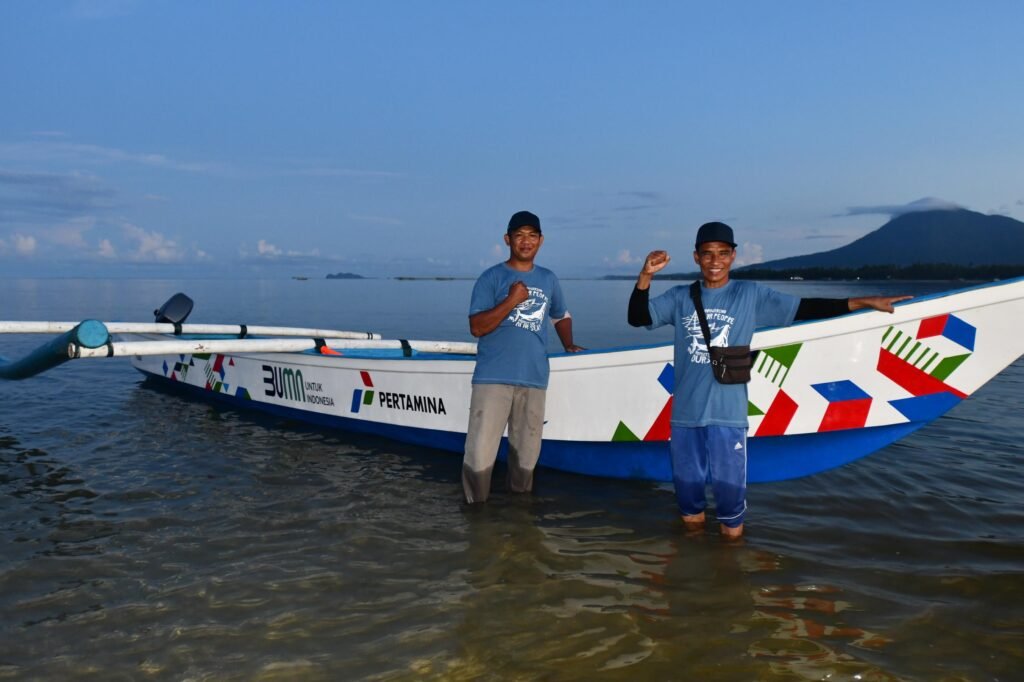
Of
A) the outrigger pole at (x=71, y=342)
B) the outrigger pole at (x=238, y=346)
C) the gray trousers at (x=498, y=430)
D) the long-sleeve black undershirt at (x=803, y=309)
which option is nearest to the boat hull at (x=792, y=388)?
the long-sleeve black undershirt at (x=803, y=309)

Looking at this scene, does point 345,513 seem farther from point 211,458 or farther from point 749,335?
point 749,335

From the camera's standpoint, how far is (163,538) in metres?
4.94

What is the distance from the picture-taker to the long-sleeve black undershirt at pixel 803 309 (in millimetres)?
4348

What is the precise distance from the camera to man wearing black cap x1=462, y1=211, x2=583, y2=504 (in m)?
4.95

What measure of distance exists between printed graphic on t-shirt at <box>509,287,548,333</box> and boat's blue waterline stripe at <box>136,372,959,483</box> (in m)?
1.55

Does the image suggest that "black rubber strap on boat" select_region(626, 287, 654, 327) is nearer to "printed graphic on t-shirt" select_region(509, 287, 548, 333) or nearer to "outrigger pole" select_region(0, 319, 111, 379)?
"printed graphic on t-shirt" select_region(509, 287, 548, 333)

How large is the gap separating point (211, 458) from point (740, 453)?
19.2ft

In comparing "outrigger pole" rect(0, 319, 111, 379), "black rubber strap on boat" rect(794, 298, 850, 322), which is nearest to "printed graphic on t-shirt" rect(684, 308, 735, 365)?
"black rubber strap on boat" rect(794, 298, 850, 322)

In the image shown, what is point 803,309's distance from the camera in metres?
4.41

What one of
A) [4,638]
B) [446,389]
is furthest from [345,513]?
[4,638]

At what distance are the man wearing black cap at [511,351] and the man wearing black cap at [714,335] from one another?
0.97m

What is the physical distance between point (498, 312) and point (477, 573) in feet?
6.08

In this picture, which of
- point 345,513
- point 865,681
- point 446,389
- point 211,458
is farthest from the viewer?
point 211,458

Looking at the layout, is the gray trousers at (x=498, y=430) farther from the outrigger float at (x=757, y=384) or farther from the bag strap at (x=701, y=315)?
the bag strap at (x=701, y=315)
